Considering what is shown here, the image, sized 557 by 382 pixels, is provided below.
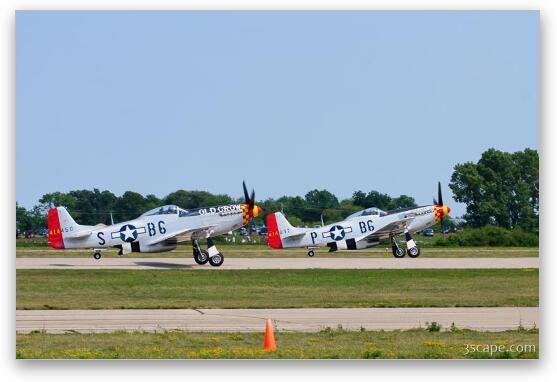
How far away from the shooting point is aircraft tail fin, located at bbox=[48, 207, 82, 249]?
120 feet

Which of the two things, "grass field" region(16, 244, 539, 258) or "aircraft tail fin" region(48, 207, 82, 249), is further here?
"grass field" region(16, 244, 539, 258)

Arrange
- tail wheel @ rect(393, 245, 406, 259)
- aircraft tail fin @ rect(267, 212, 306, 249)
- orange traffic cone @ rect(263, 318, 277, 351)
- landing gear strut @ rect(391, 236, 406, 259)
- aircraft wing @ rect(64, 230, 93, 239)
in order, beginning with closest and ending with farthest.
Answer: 1. orange traffic cone @ rect(263, 318, 277, 351)
2. aircraft wing @ rect(64, 230, 93, 239)
3. aircraft tail fin @ rect(267, 212, 306, 249)
4. landing gear strut @ rect(391, 236, 406, 259)
5. tail wheel @ rect(393, 245, 406, 259)

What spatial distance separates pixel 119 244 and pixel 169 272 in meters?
3.91

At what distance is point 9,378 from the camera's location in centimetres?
1492

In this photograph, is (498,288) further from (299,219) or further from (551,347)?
(299,219)

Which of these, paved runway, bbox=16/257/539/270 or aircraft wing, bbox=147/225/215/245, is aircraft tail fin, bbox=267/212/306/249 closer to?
paved runway, bbox=16/257/539/270

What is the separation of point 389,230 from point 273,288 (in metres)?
16.8

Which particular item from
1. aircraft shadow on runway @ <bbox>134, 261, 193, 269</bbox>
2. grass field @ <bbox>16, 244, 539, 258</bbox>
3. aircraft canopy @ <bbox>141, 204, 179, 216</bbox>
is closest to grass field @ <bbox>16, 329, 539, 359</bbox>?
aircraft shadow on runway @ <bbox>134, 261, 193, 269</bbox>

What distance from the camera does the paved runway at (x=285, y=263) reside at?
36.7m

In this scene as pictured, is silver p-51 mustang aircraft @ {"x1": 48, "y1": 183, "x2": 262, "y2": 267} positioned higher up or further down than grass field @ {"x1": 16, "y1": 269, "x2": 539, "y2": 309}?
higher up

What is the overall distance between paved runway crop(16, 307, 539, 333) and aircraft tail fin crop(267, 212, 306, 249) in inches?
838

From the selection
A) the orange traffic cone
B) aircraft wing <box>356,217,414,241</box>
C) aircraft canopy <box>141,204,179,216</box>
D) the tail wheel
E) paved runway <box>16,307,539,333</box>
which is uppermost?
aircraft canopy <box>141,204,179,216</box>

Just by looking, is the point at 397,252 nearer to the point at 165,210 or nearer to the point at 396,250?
the point at 396,250

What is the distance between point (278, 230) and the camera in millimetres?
44062
